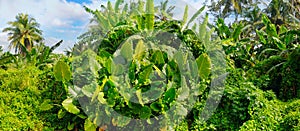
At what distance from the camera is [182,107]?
406 centimetres

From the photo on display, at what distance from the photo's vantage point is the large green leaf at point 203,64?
4.07m

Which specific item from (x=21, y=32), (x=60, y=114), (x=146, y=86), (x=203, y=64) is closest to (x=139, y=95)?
(x=146, y=86)

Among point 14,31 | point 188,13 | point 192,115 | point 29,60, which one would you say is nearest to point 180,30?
point 188,13

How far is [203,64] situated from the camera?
13.5ft

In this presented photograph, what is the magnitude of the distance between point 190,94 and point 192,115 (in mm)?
329

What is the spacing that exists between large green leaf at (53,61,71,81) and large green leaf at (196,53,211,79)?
1742mm

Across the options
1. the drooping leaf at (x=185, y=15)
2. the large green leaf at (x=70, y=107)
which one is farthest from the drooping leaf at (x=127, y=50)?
the drooping leaf at (x=185, y=15)

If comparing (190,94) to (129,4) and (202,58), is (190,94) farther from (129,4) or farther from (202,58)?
(129,4)

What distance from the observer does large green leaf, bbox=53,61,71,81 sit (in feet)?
12.7

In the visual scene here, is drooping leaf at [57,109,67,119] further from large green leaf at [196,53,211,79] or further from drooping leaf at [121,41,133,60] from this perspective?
large green leaf at [196,53,211,79]

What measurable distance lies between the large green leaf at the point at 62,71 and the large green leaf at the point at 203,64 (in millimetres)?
1742

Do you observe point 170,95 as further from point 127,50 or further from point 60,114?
point 60,114

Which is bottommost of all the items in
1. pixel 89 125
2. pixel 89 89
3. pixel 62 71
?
pixel 89 125

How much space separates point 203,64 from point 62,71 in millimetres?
1878
